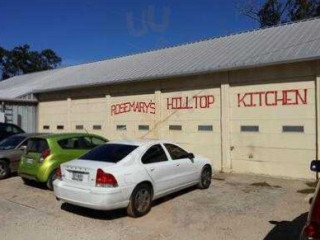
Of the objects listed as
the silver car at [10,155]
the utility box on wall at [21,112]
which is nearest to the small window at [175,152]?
the silver car at [10,155]

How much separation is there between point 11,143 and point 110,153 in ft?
21.2

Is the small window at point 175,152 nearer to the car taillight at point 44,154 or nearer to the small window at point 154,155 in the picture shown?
the small window at point 154,155

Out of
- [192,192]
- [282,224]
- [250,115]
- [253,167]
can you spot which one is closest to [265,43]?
[250,115]

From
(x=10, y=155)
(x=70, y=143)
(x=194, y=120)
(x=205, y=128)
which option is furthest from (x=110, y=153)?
(x=194, y=120)

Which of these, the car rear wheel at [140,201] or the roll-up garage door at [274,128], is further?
the roll-up garage door at [274,128]

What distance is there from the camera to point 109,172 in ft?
26.9

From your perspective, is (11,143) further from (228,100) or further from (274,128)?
(274,128)

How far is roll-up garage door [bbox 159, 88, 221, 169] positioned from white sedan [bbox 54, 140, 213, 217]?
4.78 meters

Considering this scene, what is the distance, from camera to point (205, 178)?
1131cm

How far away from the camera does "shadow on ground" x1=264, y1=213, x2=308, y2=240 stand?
23.3ft

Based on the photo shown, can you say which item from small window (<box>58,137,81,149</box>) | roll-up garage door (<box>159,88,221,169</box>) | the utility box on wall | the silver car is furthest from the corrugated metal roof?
the silver car

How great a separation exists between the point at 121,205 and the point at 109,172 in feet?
2.24

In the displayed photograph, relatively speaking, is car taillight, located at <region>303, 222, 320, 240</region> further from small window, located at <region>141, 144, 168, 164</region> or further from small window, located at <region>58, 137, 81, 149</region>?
small window, located at <region>58, 137, 81, 149</region>

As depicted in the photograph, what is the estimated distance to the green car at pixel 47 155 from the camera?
1141cm
